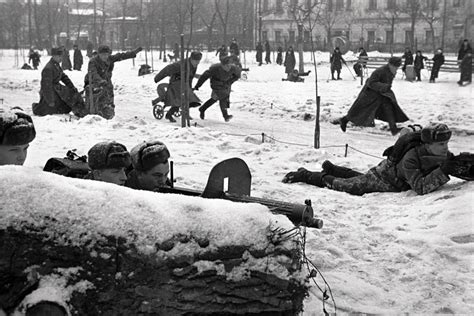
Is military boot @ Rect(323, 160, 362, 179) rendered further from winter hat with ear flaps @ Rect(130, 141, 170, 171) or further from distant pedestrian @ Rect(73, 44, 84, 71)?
distant pedestrian @ Rect(73, 44, 84, 71)

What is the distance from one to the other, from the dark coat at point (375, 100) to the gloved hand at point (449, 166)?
5293 millimetres

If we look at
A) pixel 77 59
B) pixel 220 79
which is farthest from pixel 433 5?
pixel 220 79

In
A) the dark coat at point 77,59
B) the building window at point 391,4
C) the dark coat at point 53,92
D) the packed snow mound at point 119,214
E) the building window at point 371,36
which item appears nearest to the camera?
the packed snow mound at point 119,214

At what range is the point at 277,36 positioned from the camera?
53.7 metres

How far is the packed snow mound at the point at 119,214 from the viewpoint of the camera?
2287 millimetres

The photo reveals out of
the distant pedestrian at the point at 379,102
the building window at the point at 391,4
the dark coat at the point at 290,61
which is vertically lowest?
the distant pedestrian at the point at 379,102

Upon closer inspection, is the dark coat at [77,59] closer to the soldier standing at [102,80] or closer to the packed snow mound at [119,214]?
the soldier standing at [102,80]

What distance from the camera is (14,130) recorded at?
3695 millimetres

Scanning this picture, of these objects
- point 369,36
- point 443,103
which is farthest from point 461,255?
point 369,36

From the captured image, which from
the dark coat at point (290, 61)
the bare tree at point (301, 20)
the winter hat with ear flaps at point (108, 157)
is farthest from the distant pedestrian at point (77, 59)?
the winter hat with ear flaps at point (108, 157)

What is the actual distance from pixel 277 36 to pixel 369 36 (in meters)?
8.29

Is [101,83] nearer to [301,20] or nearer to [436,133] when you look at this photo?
[436,133]

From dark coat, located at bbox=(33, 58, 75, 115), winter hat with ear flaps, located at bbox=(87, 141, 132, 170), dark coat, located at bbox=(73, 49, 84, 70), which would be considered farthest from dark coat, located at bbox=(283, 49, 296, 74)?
winter hat with ear flaps, located at bbox=(87, 141, 132, 170)

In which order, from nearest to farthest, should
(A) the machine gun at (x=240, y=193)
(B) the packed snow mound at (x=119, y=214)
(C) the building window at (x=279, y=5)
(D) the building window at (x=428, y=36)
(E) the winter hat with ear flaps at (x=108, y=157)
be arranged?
(B) the packed snow mound at (x=119, y=214)
(A) the machine gun at (x=240, y=193)
(E) the winter hat with ear flaps at (x=108, y=157)
(D) the building window at (x=428, y=36)
(C) the building window at (x=279, y=5)
